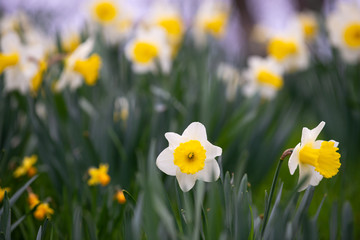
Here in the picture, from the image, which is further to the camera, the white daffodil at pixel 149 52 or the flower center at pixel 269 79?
the flower center at pixel 269 79

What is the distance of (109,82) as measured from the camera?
199 centimetres

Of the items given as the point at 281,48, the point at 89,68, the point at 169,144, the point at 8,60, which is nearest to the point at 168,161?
the point at 169,144

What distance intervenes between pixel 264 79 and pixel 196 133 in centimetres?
145

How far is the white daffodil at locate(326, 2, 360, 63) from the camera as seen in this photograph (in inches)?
79.5

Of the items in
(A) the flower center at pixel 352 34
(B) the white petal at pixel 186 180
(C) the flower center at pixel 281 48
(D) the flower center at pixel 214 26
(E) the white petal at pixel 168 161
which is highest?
(D) the flower center at pixel 214 26

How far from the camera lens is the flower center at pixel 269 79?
2.10m

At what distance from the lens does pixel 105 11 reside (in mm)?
2637

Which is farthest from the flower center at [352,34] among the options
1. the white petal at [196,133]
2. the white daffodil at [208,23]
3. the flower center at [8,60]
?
the flower center at [8,60]

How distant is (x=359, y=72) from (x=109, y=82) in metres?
1.49

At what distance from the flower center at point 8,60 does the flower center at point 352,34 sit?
1.82 metres

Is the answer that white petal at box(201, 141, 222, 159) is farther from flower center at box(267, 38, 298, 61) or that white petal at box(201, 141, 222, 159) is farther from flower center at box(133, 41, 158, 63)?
flower center at box(267, 38, 298, 61)

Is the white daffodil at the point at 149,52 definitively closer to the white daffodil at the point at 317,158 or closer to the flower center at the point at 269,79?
the flower center at the point at 269,79

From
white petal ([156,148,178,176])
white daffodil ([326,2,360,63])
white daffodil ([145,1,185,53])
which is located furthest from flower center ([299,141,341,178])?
white daffodil ([145,1,185,53])

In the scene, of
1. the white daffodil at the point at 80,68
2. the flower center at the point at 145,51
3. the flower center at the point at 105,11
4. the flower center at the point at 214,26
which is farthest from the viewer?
the flower center at the point at 214,26
